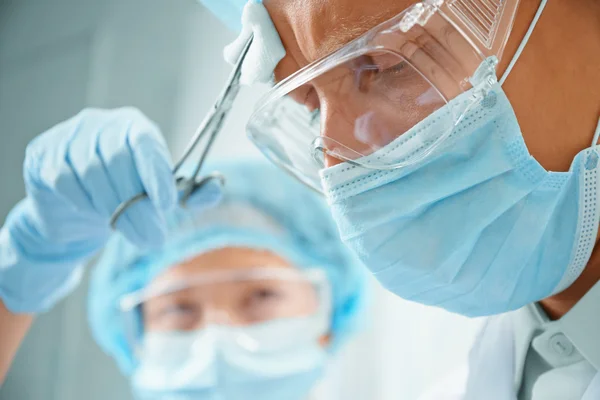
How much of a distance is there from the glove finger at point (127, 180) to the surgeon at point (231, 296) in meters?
0.58

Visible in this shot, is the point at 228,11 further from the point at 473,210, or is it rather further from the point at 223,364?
the point at 223,364

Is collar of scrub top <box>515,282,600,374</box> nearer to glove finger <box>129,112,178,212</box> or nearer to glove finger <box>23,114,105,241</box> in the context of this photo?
glove finger <box>129,112,178,212</box>

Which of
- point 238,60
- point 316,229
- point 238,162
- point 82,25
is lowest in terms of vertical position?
point 316,229

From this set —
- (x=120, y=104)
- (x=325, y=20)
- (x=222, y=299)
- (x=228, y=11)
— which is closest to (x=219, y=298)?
(x=222, y=299)

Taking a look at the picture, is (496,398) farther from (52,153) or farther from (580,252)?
(52,153)

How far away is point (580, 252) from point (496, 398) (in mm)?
273

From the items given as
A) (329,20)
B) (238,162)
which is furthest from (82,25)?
(329,20)

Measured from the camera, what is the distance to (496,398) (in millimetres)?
914

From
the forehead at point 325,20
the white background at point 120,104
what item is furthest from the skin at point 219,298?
the forehead at point 325,20

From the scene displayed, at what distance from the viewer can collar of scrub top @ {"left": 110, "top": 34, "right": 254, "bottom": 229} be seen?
3.12 ft

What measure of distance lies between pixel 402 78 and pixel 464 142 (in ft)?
0.34

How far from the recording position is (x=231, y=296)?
175 centimetres

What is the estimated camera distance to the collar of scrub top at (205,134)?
952 mm

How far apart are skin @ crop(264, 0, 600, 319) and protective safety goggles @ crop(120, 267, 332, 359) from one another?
108 cm
